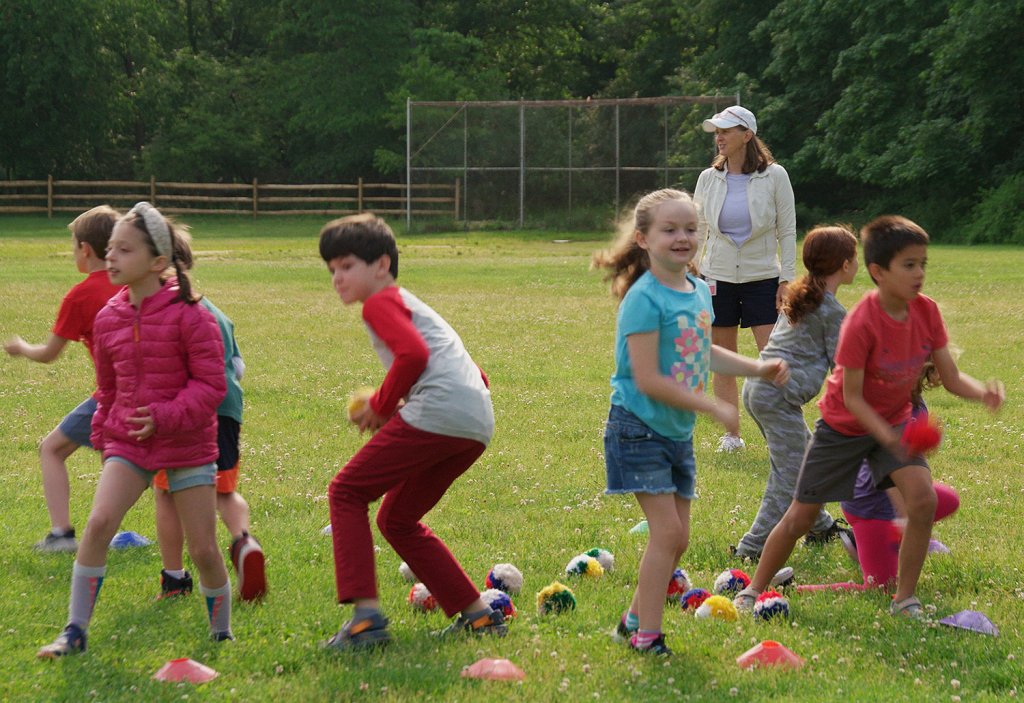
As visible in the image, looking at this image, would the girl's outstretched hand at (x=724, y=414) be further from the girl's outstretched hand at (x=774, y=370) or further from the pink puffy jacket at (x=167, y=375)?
the pink puffy jacket at (x=167, y=375)

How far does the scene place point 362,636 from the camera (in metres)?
4.75

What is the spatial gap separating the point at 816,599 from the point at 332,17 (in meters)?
51.4

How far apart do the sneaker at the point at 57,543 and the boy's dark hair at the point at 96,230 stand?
57.8 inches

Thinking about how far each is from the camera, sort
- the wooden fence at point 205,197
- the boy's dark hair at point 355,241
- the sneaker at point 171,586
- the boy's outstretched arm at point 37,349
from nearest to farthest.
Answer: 1. the boy's dark hair at point 355,241
2. the sneaker at point 171,586
3. the boy's outstretched arm at point 37,349
4. the wooden fence at point 205,197

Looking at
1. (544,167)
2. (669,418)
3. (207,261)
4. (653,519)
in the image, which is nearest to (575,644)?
(653,519)

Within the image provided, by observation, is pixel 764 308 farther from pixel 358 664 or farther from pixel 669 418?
pixel 358 664

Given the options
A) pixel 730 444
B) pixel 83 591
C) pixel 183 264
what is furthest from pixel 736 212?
pixel 83 591

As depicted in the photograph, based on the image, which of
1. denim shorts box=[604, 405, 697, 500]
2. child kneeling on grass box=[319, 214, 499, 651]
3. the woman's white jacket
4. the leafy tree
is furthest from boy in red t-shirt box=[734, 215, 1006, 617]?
the leafy tree

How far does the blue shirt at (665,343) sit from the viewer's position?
15.2 ft

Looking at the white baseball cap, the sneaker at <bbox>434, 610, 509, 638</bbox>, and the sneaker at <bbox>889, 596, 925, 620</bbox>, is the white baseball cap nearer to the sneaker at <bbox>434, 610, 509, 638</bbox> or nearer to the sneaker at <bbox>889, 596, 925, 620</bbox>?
the sneaker at <bbox>889, 596, 925, 620</bbox>

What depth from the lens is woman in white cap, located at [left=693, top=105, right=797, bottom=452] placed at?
8.44 m

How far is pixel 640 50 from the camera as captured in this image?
180 feet

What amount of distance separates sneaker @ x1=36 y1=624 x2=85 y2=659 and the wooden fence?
1606 inches

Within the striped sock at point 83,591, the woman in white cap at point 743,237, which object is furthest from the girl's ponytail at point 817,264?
the striped sock at point 83,591
